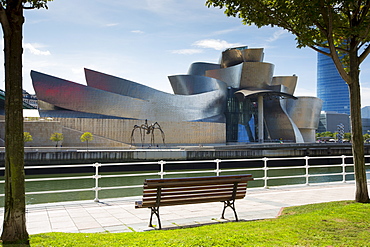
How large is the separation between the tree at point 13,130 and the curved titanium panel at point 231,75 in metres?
52.2

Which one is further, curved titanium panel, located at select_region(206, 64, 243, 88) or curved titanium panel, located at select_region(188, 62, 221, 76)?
curved titanium panel, located at select_region(188, 62, 221, 76)

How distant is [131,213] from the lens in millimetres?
6566

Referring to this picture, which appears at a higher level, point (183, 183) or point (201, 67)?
point (201, 67)

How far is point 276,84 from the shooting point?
209ft

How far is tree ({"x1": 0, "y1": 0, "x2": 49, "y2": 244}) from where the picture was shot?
14.4ft

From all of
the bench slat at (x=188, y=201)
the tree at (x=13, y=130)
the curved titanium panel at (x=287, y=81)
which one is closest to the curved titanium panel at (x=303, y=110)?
the curved titanium panel at (x=287, y=81)

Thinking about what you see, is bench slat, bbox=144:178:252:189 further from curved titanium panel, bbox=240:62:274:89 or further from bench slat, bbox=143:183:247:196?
curved titanium panel, bbox=240:62:274:89

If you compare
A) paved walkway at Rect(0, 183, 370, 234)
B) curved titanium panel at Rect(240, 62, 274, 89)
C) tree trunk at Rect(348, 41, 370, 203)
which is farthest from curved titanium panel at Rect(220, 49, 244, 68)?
paved walkway at Rect(0, 183, 370, 234)

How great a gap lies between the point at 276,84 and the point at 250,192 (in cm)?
5744

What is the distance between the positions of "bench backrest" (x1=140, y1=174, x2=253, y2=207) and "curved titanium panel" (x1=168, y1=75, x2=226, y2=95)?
47580mm

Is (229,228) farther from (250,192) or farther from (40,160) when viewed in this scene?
(40,160)

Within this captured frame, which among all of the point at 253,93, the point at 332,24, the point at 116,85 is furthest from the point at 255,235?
the point at 253,93

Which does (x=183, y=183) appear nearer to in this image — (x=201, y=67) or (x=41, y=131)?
(x=41, y=131)

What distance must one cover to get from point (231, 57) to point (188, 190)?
55.2m
